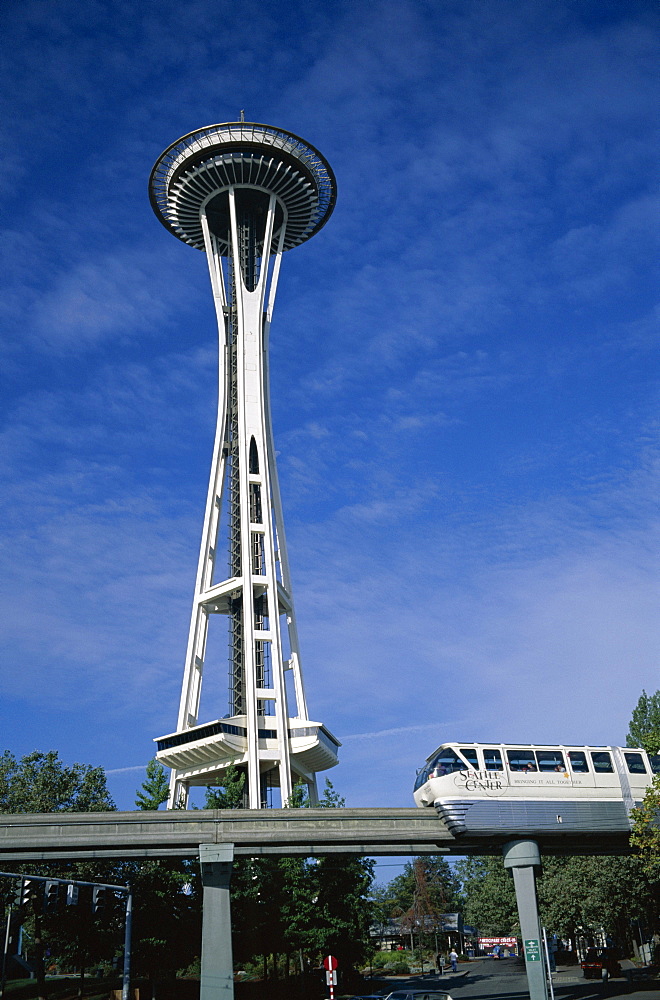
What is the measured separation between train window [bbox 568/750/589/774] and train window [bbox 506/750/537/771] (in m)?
1.82

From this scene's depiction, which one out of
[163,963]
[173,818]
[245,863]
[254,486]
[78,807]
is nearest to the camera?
[173,818]

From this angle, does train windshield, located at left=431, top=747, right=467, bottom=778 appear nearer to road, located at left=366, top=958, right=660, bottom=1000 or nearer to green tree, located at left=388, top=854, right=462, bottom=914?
road, located at left=366, top=958, right=660, bottom=1000

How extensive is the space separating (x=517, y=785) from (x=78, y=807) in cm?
2747

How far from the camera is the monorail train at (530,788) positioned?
113ft

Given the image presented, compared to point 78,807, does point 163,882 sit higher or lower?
lower

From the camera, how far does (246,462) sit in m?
76.6

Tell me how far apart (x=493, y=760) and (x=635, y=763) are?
23.0 ft

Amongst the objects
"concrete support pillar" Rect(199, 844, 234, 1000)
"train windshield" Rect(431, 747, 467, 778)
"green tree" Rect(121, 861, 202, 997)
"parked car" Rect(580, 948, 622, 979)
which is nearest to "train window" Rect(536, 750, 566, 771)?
"train windshield" Rect(431, 747, 467, 778)

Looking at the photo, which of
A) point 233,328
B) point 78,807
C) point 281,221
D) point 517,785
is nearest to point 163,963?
point 78,807

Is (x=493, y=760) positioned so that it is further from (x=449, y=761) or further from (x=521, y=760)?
(x=449, y=761)

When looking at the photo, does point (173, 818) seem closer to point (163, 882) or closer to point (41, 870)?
point (163, 882)

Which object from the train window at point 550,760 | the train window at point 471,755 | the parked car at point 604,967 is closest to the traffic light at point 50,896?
the train window at point 471,755

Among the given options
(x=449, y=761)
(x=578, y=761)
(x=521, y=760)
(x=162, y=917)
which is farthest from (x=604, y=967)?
(x=162, y=917)

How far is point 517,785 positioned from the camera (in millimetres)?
35438
